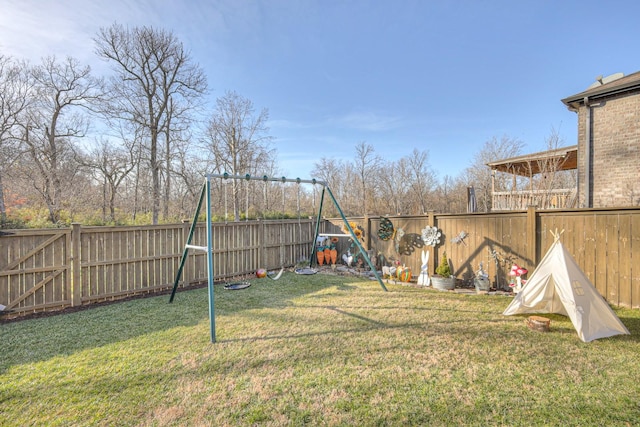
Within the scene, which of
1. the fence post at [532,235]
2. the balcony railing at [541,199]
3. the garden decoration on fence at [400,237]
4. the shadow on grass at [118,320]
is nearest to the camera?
the shadow on grass at [118,320]

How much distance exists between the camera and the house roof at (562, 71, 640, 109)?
21.6ft

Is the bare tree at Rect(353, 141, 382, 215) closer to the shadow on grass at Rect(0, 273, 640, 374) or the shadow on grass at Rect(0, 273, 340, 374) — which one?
the shadow on grass at Rect(0, 273, 340, 374)

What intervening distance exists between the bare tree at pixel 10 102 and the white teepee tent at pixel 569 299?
15.9 m

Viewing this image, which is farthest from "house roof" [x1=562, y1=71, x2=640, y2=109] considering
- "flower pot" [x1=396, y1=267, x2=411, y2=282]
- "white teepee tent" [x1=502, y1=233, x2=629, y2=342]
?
"flower pot" [x1=396, y1=267, x2=411, y2=282]

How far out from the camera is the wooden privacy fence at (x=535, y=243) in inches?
169

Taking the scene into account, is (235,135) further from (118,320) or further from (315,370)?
(315,370)

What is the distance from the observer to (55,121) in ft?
40.5

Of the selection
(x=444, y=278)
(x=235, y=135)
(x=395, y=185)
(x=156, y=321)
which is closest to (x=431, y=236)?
(x=444, y=278)

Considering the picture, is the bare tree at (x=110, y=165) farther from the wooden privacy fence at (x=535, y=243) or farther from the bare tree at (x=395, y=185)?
the bare tree at (x=395, y=185)

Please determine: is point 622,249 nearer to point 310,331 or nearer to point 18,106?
point 310,331

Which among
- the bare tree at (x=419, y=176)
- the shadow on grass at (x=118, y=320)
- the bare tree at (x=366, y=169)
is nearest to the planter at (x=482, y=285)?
the shadow on grass at (x=118, y=320)

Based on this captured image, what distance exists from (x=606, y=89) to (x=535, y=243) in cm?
498

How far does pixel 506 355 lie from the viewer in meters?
2.88

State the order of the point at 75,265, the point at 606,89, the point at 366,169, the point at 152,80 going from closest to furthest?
the point at 75,265, the point at 606,89, the point at 152,80, the point at 366,169
